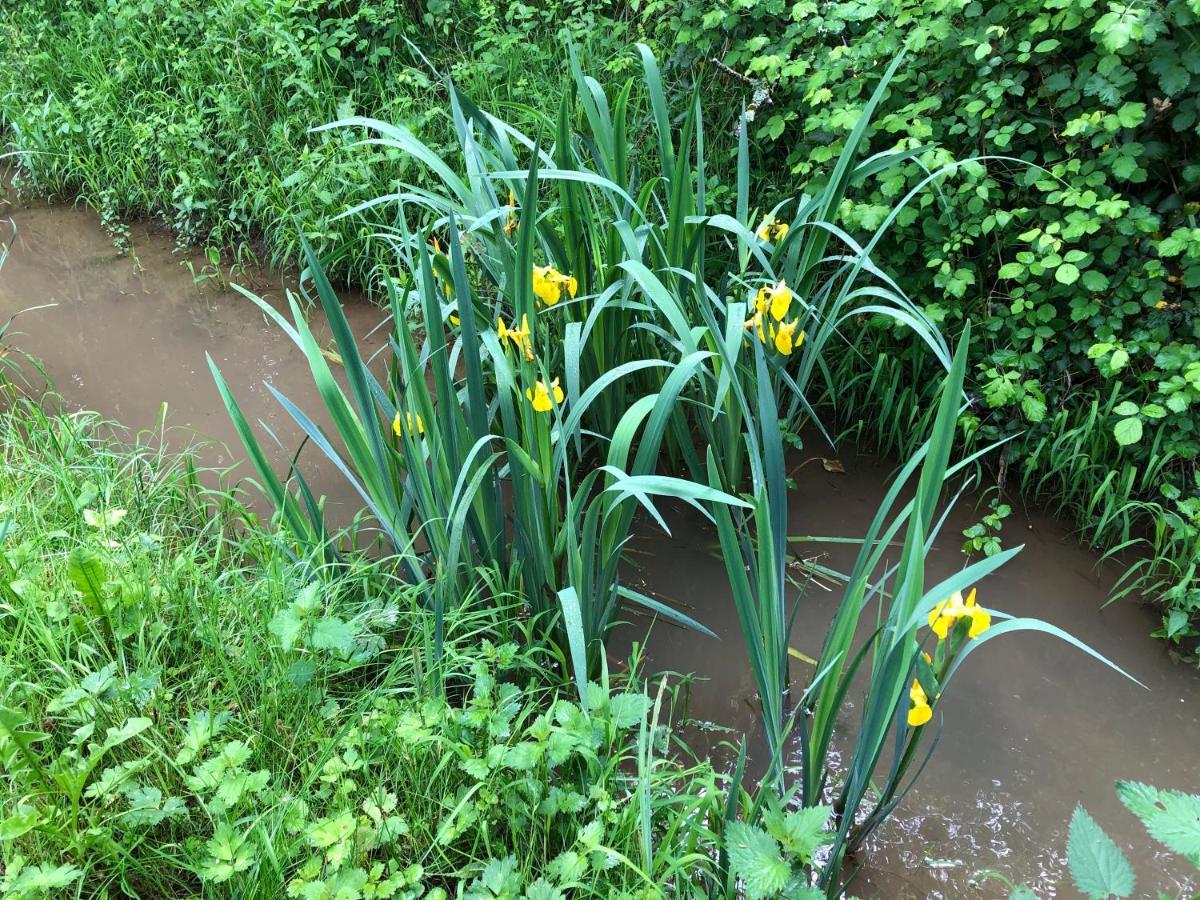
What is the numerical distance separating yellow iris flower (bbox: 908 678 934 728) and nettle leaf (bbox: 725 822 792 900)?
0.93 ft

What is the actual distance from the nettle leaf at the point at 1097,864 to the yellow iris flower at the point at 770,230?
1.56 m

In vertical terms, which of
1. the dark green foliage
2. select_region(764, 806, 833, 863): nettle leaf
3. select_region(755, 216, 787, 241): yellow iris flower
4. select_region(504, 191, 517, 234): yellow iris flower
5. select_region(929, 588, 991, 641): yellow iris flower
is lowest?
select_region(764, 806, 833, 863): nettle leaf

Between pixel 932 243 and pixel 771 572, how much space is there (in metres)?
1.42

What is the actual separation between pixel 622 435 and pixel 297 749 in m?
0.83

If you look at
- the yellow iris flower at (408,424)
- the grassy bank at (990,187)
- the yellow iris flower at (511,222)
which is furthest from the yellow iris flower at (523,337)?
the grassy bank at (990,187)

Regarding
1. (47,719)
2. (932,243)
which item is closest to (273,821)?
(47,719)

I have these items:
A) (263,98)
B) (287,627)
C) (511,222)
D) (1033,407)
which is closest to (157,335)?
(263,98)

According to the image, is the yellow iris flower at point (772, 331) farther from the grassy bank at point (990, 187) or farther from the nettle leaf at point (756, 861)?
the nettle leaf at point (756, 861)

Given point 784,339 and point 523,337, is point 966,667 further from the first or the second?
point 523,337

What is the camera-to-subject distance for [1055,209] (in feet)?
7.34

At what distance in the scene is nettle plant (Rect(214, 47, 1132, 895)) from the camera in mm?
1384

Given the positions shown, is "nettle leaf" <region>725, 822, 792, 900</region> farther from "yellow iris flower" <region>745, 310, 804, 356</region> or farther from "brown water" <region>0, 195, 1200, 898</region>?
"yellow iris flower" <region>745, 310, 804, 356</region>

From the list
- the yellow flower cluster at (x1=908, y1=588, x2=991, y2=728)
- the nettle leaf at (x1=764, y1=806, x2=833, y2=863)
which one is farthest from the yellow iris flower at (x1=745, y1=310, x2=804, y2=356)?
the nettle leaf at (x1=764, y1=806, x2=833, y2=863)

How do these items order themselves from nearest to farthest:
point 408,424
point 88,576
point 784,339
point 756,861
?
point 756,861, point 88,576, point 408,424, point 784,339
